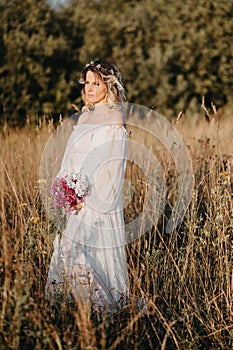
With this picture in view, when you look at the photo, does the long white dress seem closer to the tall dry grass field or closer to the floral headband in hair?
the tall dry grass field

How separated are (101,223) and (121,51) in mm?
8967

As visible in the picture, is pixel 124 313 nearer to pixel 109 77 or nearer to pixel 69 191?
pixel 69 191

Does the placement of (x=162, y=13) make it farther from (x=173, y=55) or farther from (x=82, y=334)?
(x=82, y=334)

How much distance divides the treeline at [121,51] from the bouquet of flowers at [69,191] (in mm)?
6188

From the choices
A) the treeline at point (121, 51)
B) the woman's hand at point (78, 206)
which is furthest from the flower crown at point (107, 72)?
the treeline at point (121, 51)

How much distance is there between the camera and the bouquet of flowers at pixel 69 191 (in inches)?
104

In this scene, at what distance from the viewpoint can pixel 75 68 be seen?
34.1 feet

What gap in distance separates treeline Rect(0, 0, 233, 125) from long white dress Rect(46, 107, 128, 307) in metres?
6.03

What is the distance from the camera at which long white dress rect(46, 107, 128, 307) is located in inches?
105

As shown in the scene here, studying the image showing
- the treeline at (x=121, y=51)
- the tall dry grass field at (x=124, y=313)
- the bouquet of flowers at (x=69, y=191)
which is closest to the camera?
the tall dry grass field at (x=124, y=313)

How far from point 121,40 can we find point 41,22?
2419 mm

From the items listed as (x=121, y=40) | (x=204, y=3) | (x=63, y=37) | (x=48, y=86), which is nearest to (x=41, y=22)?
(x=63, y=37)

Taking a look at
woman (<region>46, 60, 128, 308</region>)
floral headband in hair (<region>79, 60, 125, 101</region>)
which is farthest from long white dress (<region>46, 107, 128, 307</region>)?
floral headband in hair (<region>79, 60, 125, 101</region>)

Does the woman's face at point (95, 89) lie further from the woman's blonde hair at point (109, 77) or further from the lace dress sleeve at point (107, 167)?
the lace dress sleeve at point (107, 167)
